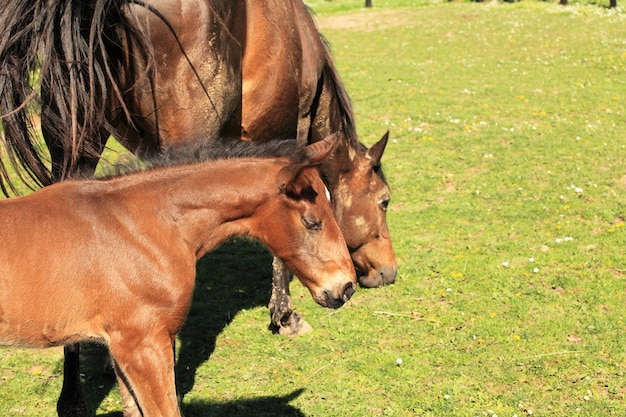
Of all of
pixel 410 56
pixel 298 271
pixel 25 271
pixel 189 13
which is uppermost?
pixel 189 13

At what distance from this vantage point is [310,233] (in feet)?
14.5

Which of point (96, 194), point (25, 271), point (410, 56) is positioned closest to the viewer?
point (25, 271)

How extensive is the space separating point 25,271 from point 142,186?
2.64ft

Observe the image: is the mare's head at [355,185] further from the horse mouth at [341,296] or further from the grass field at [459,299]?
the horse mouth at [341,296]

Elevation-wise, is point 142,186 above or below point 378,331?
above

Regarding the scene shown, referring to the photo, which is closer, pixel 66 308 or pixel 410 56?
pixel 66 308

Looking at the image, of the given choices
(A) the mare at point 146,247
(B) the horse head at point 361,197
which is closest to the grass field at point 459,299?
(B) the horse head at point 361,197

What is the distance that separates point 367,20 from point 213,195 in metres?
20.5

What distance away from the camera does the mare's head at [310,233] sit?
4.34m

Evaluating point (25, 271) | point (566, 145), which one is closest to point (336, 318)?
point (25, 271)

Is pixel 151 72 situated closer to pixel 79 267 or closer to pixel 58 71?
pixel 58 71

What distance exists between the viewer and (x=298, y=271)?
4520 mm

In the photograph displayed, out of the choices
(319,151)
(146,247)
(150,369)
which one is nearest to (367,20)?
(319,151)

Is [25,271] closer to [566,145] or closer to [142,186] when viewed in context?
[142,186]
